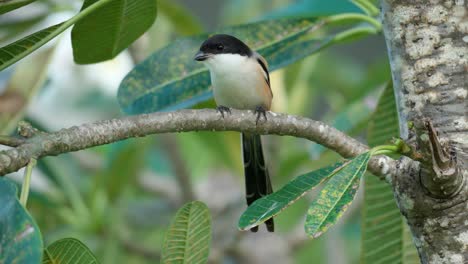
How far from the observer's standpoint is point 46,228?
3047 millimetres

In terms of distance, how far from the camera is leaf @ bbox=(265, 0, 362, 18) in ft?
7.30

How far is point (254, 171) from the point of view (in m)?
2.46

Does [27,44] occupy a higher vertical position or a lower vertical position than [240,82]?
higher

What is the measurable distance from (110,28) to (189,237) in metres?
0.49

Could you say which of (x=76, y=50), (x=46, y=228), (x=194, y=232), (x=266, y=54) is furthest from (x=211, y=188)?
(x=194, y=232)

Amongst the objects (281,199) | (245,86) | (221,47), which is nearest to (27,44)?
(281,199)

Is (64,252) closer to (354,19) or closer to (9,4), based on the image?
(9,4)

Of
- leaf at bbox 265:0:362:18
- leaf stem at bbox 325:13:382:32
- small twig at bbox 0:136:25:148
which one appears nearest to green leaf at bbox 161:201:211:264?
small twig at bbox 0:136:25:148

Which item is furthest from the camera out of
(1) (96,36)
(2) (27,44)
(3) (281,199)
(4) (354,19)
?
(4) (354,19)

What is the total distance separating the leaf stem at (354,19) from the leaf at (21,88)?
895mm

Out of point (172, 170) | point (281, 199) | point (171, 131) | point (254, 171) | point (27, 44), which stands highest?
point (27, 44)

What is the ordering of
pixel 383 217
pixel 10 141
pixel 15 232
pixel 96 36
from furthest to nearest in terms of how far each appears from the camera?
pixel 383 217
pixel 96 36
pixel 10 141
pixel 15 232

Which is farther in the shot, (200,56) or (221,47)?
(221,47)

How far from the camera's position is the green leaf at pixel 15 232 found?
98 cm
